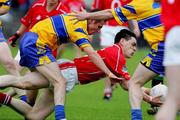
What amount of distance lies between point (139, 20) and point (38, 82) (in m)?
1.40

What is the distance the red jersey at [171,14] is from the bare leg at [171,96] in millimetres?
375

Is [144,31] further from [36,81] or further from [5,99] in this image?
[5,99]

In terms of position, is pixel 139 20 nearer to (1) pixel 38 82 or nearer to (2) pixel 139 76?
(2) pixel 139 76

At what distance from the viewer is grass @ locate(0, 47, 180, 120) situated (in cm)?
1108

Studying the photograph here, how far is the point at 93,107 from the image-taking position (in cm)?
1213

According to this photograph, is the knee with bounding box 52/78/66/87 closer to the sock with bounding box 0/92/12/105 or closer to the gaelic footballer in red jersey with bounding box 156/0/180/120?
the sock with bounding box 0/92/12/105

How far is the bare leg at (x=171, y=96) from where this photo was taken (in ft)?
22.2

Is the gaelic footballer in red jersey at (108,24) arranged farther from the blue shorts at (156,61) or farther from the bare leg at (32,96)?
the blue shorts at (156,61)

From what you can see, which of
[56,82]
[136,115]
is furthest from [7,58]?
[136,115]

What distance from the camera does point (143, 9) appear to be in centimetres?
957

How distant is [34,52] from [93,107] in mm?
2787

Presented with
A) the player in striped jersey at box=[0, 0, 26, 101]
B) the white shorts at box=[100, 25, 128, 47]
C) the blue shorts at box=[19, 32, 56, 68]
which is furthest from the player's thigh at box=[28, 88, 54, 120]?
the white shorts at box=[100, 25, 128, 47]

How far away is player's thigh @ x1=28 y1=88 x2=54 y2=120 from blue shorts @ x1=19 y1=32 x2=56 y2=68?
0.54 m

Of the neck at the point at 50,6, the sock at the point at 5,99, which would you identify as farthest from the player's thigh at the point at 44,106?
the neck at the point at 50,6
